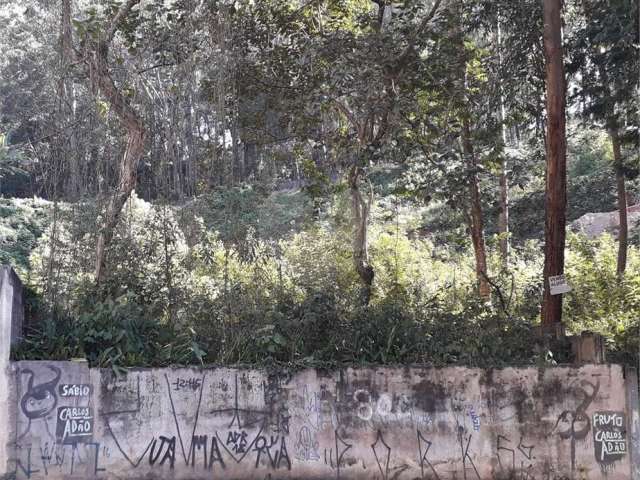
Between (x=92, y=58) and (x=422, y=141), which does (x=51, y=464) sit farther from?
(x=422, y=141)

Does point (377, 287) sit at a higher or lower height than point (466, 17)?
lower

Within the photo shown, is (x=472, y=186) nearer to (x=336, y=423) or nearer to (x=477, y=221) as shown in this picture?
(x=477, y=221)

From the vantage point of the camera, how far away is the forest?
1071 cm

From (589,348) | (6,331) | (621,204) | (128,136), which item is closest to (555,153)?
(589,348)

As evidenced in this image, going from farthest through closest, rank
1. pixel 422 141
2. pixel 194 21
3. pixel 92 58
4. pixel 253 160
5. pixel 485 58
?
pixel 253 160 → pixel 485 58 → pixel 422 141 → pixel 194 21 → pixel 92 58

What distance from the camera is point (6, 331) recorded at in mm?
9352

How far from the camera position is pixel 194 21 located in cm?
1253

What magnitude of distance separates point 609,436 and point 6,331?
8.47 metres

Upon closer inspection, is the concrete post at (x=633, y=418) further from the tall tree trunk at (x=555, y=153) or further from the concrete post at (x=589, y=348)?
the tall tree trunk at (x=555, y=153)

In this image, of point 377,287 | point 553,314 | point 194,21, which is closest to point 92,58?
point 194,21

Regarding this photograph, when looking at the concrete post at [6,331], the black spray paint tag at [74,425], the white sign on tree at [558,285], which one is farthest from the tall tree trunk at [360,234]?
the concrete post at [6,331]

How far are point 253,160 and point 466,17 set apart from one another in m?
5.47

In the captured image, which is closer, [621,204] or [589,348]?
[589,348]

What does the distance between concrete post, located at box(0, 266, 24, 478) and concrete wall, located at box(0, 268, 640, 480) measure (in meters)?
0.18
